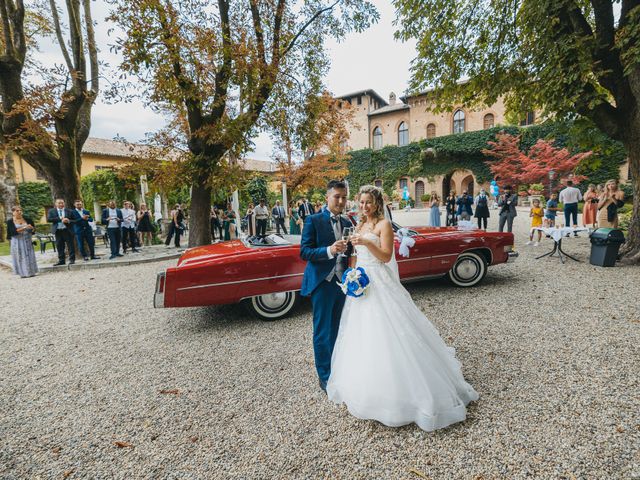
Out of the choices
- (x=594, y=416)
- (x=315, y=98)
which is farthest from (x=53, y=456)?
(x=315, y=98)

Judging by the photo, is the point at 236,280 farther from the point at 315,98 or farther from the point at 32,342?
the point at 315,98

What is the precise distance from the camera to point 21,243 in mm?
8023

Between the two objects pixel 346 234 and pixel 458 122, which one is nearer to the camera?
pixel 346 234

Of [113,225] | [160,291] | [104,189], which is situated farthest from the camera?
[104,189]

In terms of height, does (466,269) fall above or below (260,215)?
below

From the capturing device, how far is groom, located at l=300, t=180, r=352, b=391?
257cm

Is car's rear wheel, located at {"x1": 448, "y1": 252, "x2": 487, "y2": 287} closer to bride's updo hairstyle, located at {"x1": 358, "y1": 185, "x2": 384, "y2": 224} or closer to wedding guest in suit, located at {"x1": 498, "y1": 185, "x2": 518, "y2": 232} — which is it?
bride's updo hairstyle, located at {"x1": 358, "y1": 185, "x2": 384, "y2": 224}

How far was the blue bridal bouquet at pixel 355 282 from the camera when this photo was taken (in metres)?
2.37

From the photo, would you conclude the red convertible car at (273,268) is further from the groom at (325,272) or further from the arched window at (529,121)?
the arched window at (529,121)

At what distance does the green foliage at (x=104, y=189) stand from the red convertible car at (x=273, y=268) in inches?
651

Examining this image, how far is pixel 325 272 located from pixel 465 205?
11471 millimetres

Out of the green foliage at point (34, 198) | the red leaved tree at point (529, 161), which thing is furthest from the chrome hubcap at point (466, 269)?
the green foliage at point (34, 198)

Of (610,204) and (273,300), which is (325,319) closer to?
(273,300)

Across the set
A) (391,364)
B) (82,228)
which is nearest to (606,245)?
(391,364)
